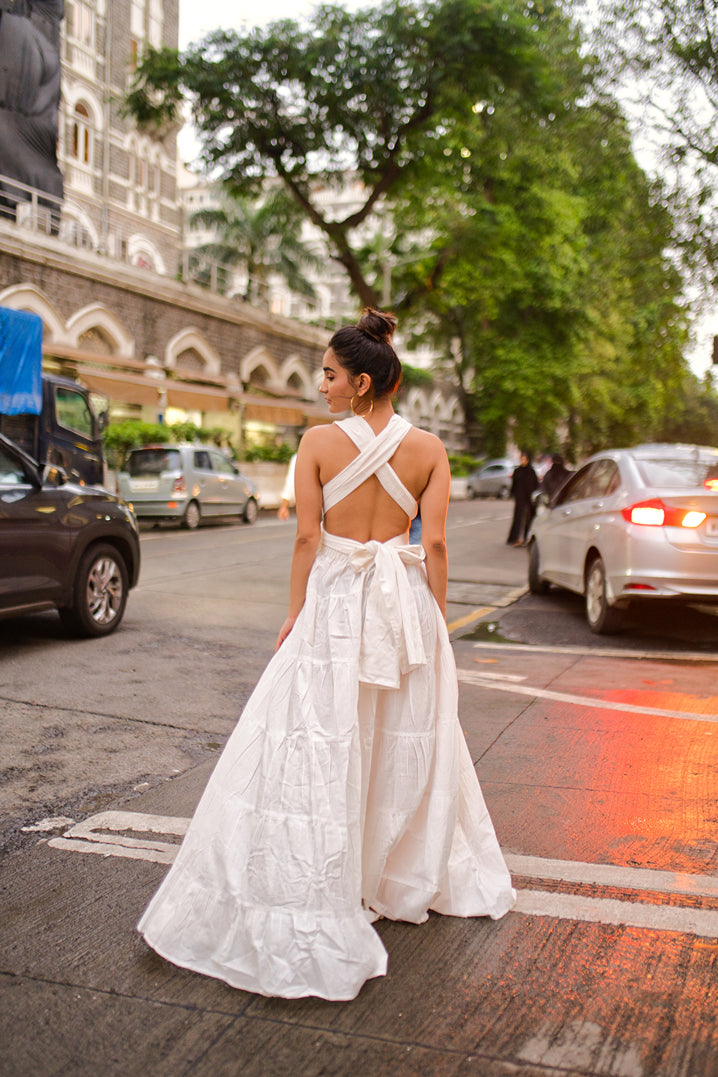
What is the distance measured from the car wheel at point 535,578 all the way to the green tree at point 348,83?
1365 cm

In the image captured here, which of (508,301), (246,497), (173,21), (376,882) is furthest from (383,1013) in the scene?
(173,21)

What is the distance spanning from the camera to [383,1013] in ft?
7.97

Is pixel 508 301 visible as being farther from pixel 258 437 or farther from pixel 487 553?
pixel 487 553

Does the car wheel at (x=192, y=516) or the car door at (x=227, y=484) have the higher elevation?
the car door at (x=227, y=484)

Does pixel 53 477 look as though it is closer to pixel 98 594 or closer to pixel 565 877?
pixel 98 594

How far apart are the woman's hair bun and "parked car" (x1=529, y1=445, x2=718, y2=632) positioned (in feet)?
17.5

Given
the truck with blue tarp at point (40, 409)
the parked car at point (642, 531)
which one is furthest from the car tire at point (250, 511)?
the parked car at point (642, 531)

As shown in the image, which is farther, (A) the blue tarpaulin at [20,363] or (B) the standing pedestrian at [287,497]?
(A) the blue tarpaulin at [20,363]

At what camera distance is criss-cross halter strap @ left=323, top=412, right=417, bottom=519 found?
2.76 m

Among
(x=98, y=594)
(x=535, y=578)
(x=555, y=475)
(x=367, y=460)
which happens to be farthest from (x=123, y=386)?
(x=367, y=460)

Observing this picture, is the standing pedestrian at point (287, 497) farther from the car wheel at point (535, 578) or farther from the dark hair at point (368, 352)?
the car wheel at point (535, 578)

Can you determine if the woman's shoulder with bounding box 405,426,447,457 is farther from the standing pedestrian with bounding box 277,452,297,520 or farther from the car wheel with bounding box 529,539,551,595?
the car wheel with bounding box 529,539,551,595

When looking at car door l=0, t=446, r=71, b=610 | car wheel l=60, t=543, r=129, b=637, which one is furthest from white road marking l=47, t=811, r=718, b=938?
car wheel l=60, t=543, r=129, b=637

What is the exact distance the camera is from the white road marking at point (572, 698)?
5648 millimetres
